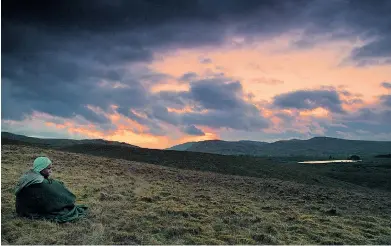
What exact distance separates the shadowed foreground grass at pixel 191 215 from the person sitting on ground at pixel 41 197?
51 cm

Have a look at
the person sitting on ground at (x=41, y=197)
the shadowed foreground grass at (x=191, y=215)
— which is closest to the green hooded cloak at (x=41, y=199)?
the person sitting on ground at (x=41, y=197)

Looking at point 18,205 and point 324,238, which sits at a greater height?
point 18,205

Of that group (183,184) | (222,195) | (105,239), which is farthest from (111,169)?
(105,239)

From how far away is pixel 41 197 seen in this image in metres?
14.6

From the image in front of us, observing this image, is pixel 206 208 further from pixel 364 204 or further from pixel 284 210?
pixel 364 204

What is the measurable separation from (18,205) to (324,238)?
11.3 m

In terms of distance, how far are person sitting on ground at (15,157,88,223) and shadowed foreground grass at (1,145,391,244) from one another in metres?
0.51

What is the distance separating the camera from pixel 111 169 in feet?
113

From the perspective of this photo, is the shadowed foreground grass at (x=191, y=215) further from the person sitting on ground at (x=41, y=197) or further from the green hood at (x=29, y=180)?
the green hood at (x=29, y=180)

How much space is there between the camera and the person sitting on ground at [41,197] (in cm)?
1457

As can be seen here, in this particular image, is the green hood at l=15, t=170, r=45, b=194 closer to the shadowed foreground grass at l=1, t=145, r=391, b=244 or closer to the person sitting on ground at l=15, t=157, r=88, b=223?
the person sitting on ground at l=15, t=157, r=88, b=223

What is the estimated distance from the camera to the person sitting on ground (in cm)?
1457

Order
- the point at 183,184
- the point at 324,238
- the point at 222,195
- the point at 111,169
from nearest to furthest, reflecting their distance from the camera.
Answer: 1. the point at 324,238
2. the point at 222,195
3. the point at 183,184
4. the point at 111,169

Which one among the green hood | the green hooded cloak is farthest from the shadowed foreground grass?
the green hood
